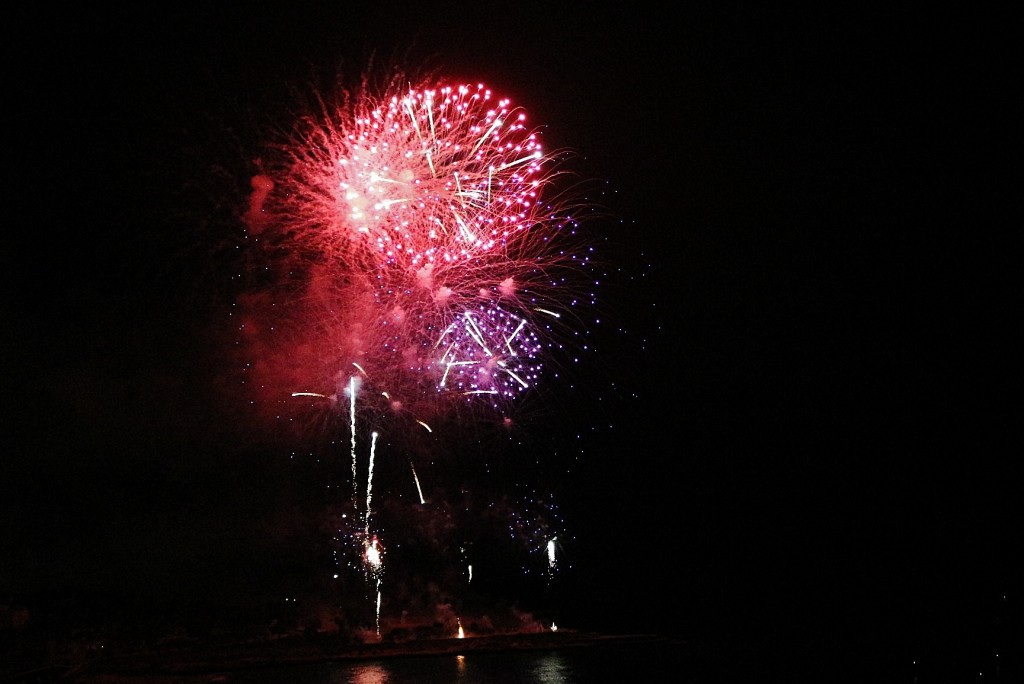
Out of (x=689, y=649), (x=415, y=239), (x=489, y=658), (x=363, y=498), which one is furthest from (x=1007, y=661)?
(x=363, y=498)

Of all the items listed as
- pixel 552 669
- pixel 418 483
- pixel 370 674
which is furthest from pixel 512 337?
pixel 418 483

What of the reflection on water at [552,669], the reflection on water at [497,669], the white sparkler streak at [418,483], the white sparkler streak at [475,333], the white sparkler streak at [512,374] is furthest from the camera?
the white sparkler streak at [418,483]

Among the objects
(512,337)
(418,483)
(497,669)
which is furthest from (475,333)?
(418,483)

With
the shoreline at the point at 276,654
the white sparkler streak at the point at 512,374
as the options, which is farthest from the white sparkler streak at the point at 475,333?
the shoreline at the point at 276,654

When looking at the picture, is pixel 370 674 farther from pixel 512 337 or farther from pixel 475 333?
pixel 512 337

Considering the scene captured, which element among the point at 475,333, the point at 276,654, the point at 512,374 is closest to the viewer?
the point at 475,333

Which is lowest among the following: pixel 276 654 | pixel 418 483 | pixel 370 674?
pixel 370 674

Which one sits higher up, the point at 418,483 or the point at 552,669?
the point at 418,483

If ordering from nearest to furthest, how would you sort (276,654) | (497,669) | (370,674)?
(370,674), (497,669), (276,654)

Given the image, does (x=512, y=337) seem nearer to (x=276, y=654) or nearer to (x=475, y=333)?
(x=475, y=333)

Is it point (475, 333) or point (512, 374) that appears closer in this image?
point (475, 333)

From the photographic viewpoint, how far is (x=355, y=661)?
1267 centimetres

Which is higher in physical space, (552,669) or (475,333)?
(475,333)

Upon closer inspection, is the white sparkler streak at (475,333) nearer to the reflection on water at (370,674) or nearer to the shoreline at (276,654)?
the reflection on water at (370,674)
